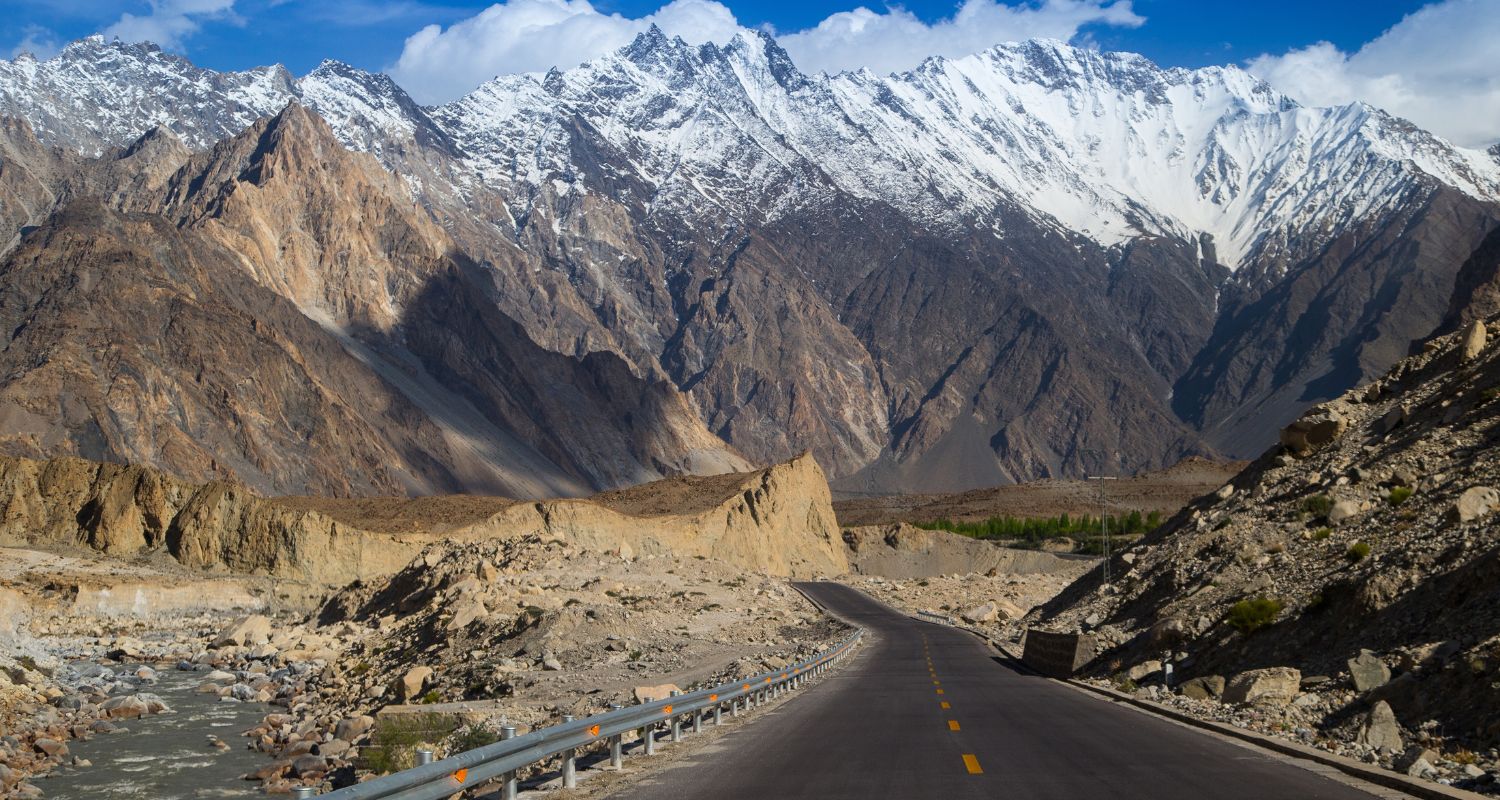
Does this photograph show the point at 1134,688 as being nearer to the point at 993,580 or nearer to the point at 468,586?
the point at 468,586

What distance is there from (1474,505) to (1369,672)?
7.45 meters

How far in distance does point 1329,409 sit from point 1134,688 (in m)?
16.2

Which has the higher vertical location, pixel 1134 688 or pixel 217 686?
pixel 1134 688

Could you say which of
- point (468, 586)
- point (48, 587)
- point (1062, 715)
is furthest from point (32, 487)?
point (1062, 715)

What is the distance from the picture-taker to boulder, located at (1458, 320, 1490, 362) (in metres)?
39.7

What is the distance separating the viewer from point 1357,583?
27.4 meters

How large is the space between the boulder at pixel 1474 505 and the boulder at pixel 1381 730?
30.5 ft

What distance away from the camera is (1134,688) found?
31.0 m

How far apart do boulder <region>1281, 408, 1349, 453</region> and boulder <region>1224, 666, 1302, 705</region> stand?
18.3 meters

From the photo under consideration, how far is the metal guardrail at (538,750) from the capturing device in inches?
491

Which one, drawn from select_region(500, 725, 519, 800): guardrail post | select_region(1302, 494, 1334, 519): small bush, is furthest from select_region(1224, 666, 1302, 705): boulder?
select_region(500, 725, 519, 800): guardrail post

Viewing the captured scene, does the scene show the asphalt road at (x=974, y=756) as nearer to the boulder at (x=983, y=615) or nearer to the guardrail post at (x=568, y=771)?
the guardrail post at (x=568, y=771)

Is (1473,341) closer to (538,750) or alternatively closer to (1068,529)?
(538,750)

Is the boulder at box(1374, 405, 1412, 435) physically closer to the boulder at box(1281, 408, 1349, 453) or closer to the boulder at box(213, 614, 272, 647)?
the boulder at box(1281, 408, 1349, 453)
